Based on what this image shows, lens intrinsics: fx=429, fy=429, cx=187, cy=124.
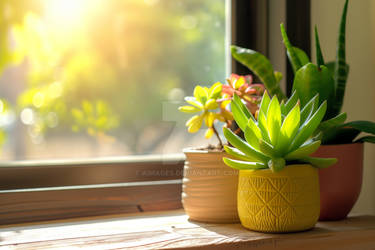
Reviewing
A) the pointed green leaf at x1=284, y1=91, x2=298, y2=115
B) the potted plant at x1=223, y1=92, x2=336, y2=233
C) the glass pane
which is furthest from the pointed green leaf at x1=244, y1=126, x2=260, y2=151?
the glass pane

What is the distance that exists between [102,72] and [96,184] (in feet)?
0.83

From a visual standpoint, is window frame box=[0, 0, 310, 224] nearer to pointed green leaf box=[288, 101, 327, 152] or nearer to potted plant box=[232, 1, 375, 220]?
potted plant box=[232, 1, 375, 220]

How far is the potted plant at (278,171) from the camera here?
68 centimetres

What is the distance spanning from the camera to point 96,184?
943 millimetres

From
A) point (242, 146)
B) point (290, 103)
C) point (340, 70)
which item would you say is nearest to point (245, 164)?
point (242, 146)

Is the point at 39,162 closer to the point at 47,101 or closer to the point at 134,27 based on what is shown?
the point at 47,101

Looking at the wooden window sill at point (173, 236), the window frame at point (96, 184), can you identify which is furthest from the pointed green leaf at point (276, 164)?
the window frame at point (96, 184)

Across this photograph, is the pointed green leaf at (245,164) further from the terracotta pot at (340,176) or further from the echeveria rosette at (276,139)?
the terracotta pot at (340,176)

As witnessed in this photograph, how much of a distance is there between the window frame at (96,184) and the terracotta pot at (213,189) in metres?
0.18

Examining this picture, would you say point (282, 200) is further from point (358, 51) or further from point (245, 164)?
point (358, 51)

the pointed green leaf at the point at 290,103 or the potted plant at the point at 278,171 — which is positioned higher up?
the pointed green leaf at the point at 290,103

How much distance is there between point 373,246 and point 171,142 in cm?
49

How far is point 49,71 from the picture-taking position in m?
0.93

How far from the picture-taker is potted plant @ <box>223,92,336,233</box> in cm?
68
